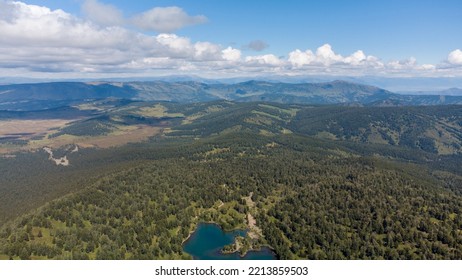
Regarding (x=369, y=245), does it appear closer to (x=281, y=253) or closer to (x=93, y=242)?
(x=281, y=253)

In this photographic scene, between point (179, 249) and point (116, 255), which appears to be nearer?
point (116, 255)

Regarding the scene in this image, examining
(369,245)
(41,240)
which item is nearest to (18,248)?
(41,240)

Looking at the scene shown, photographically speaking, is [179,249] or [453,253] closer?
[453,253]

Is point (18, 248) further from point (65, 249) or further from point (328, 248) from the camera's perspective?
point (328, 248)
